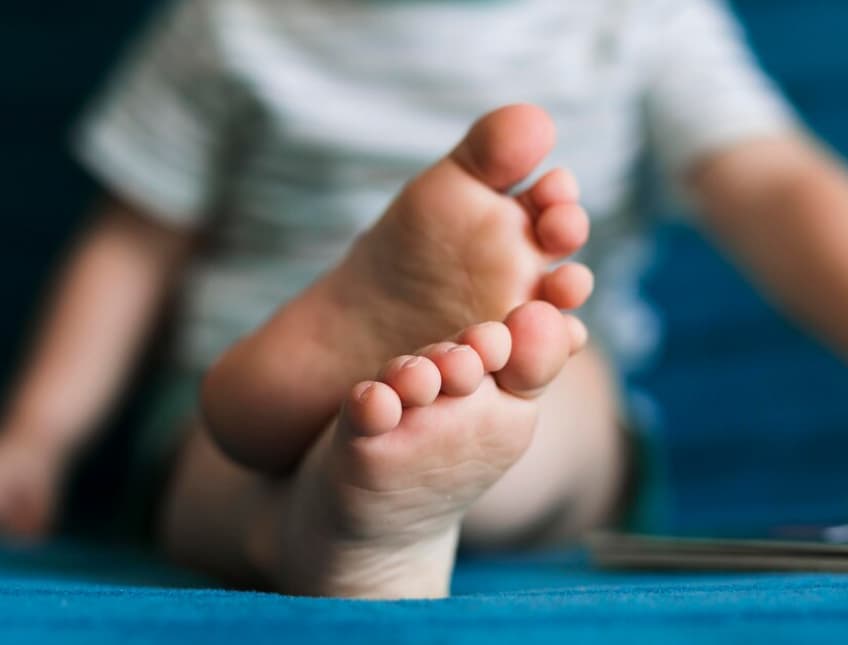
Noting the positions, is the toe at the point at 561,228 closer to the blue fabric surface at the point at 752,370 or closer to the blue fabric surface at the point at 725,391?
the blue fabric surface at the point at 725,391

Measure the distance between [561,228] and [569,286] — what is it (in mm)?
31

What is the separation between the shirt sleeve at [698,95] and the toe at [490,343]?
0.47m

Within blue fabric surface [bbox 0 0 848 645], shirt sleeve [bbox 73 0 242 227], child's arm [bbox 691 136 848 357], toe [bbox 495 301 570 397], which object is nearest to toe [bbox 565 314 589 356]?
toe [bbox 495 301 570 397]

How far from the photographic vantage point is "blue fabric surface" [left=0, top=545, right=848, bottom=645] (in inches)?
14.2

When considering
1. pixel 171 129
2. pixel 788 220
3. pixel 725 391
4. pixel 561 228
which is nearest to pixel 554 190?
pixel 561 228

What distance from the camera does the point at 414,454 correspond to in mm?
415

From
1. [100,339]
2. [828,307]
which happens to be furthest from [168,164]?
[828,307]

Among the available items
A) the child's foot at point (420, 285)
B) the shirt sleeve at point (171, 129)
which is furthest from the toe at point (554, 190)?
the shirt sleeve at point (171, 129)

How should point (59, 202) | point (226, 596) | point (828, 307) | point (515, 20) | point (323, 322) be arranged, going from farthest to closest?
point (59, 202), point (515, 20), point (828, 307), point (323, 322), point (226, 596)

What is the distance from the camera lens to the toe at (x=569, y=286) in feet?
1.52

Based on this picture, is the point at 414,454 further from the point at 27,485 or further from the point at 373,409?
the point at 27,485

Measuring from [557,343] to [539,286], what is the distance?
54mm

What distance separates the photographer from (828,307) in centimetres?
74

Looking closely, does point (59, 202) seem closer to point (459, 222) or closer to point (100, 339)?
point (100, 339)
